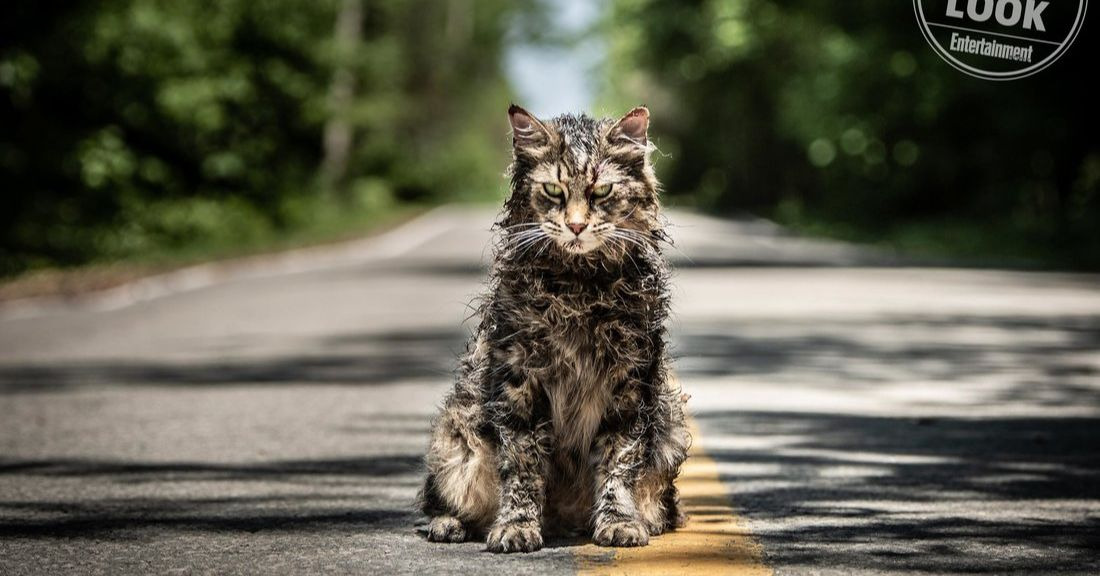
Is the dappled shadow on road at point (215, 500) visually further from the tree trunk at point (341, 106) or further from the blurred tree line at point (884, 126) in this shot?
the tree trunk at point (341, 106)

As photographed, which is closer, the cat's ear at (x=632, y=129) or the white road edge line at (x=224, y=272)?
the cat's ear at (x=632, y=129)

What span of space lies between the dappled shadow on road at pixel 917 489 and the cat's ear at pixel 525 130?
1.56 meters

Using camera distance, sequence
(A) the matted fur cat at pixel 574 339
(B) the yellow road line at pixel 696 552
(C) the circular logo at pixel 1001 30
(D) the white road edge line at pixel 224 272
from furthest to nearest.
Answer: (D) the white road edge line at pixel 224 272 → (C) the circular logo at pixel 1001 30 → (A) the matted fur cat at pixel 574 339 → (B) the yellow road line at pixel 696 552

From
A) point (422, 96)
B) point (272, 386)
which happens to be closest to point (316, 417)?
point (272, 386)

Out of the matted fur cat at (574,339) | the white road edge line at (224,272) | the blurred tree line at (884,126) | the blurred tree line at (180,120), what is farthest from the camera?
the blurred tree line at (884,126)

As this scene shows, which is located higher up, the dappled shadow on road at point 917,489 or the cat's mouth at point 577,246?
the cat's mouth at point 577,246

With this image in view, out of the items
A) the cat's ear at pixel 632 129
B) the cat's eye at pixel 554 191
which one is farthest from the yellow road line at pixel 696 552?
the cat's ear at pixel 632 129

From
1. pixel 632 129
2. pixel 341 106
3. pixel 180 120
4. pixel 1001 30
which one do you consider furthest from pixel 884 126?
pixel 632 129

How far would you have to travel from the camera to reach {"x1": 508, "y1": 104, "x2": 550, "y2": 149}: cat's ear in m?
4.99

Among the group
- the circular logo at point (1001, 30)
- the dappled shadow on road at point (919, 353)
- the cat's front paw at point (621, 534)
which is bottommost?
the cat's front paw at point (621, 534)

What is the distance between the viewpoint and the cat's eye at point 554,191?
4977mm

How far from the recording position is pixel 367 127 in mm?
63281

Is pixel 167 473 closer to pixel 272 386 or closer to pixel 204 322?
pixel 272 386

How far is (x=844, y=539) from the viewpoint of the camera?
542 centimetres
